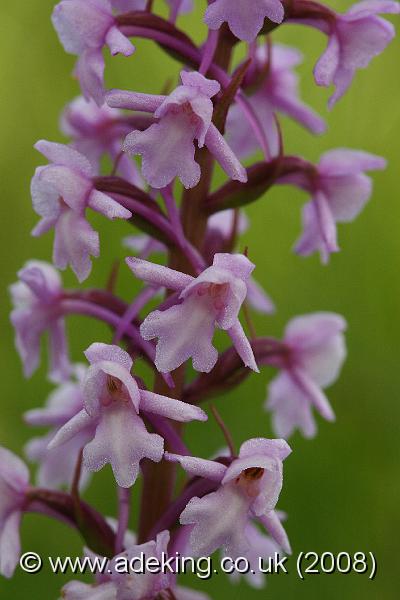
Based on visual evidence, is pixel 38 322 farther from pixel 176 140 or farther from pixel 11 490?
pixel 176 140

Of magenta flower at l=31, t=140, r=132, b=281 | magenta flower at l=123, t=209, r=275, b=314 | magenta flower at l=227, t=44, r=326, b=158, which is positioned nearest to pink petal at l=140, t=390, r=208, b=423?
magenta flower at l=31, t=140, r=132, b=281

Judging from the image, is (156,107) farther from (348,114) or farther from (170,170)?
(348,114)

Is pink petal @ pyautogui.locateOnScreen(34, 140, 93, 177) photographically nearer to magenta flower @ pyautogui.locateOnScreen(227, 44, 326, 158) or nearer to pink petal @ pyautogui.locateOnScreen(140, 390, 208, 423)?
pink petal @ pyautogui.locateOnScreen(140, 390, 208, 423)

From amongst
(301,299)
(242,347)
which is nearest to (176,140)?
(242,347)

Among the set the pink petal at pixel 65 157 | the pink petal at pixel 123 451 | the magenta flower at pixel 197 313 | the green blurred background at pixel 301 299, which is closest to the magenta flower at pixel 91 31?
the pink petal at pixel 65 157

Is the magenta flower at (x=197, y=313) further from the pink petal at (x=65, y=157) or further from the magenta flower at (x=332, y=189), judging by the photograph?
the magenta flower at (x=332, y=189)

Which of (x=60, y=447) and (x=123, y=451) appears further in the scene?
(x=60, y=447)
